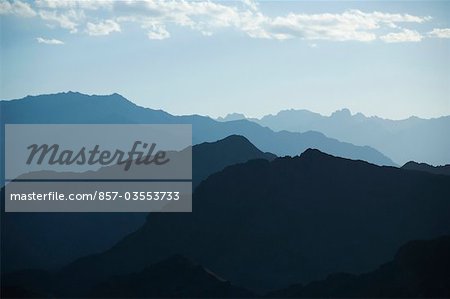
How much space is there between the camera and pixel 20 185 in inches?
2442

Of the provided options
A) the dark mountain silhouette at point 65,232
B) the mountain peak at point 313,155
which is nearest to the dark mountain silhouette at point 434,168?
the mountain peak at point 313,155

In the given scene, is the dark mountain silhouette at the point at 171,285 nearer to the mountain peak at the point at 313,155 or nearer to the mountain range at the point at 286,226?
the mountain range at the point at 286,226

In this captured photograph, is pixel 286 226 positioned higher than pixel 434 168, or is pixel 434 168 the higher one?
pixel 434 168

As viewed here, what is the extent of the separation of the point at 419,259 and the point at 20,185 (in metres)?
45.3

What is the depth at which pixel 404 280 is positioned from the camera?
124 ft

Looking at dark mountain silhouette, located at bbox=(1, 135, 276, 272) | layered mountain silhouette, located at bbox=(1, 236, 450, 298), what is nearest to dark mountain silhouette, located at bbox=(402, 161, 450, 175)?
layered mountain silhouette, located at bbox=(1, 236, 450, 298)

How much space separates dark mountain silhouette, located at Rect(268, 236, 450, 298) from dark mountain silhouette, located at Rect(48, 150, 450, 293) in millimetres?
9742

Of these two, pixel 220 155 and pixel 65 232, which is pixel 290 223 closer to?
pixel 220 155

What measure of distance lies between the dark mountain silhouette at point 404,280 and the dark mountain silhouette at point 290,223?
9.74 meters

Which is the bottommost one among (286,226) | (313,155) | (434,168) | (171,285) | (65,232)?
(171,285)

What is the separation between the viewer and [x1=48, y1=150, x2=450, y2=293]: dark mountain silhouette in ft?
173

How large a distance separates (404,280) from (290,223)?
20.0 m

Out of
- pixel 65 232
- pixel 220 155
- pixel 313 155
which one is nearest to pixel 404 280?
pixel 313 155

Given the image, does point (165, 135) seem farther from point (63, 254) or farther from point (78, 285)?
point (78, 285)
